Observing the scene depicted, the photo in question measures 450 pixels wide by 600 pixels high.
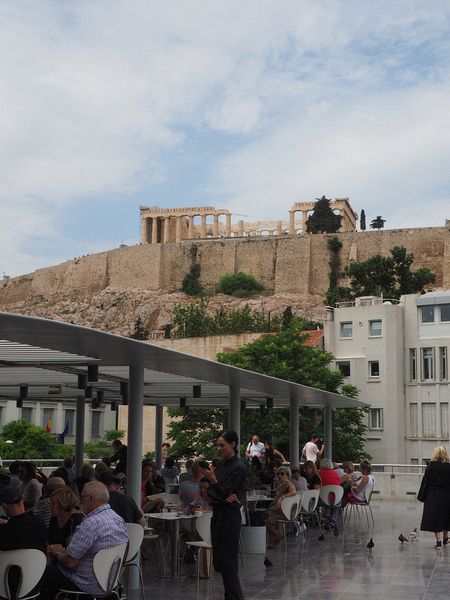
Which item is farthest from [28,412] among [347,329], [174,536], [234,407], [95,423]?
[174,536]

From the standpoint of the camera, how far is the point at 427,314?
1799 inches

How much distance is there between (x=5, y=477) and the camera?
32.8ft

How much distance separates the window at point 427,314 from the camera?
149ft

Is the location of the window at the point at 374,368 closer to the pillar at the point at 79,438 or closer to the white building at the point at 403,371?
the white building at the point at 403,371

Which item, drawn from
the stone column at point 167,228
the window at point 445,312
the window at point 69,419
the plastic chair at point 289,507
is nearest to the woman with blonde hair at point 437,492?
the plastic chair at point 289,507

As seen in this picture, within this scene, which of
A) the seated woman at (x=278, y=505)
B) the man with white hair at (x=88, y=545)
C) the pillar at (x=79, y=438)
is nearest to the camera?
the man with white hair at (x=88, y=545)

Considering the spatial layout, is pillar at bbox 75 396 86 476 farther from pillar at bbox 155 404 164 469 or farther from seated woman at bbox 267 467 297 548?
seated woman at bbox 267 467 297 548

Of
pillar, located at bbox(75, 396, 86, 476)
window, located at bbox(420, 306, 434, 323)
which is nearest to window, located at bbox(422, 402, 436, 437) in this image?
Result: window, located at bbox(420, 306, 434, 323)

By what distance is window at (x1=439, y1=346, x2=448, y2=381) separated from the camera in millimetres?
44375

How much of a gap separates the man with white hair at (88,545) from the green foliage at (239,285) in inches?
3495

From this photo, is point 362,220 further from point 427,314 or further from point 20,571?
point 20,571

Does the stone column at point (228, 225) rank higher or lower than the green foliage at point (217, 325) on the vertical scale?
higher

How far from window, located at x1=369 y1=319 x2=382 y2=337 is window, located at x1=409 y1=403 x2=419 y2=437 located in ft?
12.6

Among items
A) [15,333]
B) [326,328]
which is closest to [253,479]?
[15,333]
